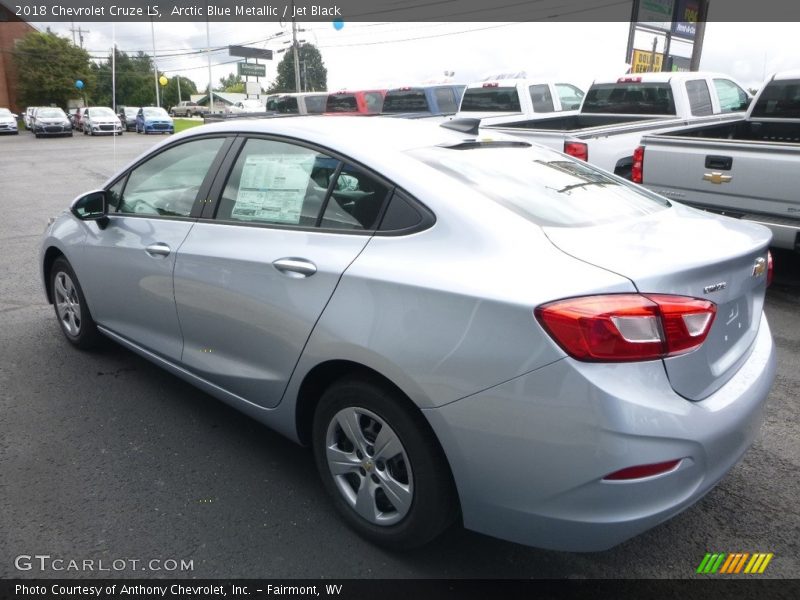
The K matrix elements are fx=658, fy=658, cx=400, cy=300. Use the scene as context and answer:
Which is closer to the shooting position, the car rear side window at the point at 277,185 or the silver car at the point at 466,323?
the silver car at the point at 466,323

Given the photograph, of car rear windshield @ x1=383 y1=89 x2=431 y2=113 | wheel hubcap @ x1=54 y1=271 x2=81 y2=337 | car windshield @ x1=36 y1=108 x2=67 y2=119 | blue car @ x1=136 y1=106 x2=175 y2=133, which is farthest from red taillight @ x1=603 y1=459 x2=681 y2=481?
car windshield @ x1=36 y1=108 x2=67 y2=119

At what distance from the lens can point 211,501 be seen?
2926mm

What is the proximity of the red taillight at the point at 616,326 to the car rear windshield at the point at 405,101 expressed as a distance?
15749 mm

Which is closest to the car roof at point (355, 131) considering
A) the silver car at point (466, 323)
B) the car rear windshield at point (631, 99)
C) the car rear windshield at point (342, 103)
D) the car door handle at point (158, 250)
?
the silver car at point (466, 323)

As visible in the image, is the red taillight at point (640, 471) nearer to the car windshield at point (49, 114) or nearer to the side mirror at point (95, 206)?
the side mirror at point (95, 206)

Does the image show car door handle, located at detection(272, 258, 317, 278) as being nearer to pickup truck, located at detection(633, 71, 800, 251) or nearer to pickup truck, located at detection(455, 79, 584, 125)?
pickup truck, located at detection(633, 71, 800, 251)

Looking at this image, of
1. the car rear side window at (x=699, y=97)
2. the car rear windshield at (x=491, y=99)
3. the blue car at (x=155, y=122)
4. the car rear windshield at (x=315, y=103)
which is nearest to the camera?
the car rear side window at (x=699, y=97)

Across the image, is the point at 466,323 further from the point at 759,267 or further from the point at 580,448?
the point at 759,267

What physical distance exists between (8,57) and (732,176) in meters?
74.1

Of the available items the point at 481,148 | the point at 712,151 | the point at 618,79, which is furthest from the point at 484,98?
the point at 481,148

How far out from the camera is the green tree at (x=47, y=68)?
6069cm

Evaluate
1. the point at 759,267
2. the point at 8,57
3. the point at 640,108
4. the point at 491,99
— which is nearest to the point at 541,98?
the point at 491,99

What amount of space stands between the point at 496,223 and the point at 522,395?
631mm

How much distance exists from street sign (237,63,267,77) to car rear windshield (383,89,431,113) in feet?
194
